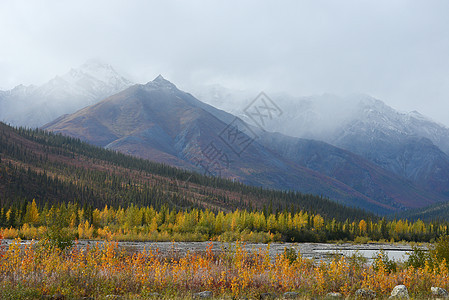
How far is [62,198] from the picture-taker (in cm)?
11975

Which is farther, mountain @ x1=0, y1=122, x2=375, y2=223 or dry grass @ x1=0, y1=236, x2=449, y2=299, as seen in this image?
mountain @ x1=0, y1=122, x2=375, y2=223

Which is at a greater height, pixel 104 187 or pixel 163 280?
pixel 104 187

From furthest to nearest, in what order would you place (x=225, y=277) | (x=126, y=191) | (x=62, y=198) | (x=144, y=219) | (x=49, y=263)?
1. (x=126, y=191)
2. (x=62, y=198)
3. (x=144, y=219)
4. (x=225, y=277)
5. (x=49, y=263)

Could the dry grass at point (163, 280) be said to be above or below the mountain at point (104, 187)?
below

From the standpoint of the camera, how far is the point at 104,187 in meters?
142

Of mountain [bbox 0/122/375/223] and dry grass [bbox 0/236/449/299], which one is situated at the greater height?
mountain [bbox 0/122/375/223]

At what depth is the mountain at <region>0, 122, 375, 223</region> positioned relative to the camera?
119750 millimetres

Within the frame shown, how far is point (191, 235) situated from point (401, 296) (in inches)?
1530

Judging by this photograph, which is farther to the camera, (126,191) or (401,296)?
(126,191)

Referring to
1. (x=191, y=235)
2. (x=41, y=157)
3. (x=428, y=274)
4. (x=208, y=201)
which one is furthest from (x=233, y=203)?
(x=428, y=274)

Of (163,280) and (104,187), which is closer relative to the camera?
(163,280)

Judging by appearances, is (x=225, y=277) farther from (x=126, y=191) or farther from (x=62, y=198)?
(x=126, y=191)

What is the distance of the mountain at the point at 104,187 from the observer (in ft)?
393

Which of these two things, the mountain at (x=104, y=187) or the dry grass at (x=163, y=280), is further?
the mountain at (x=104, y=187)
